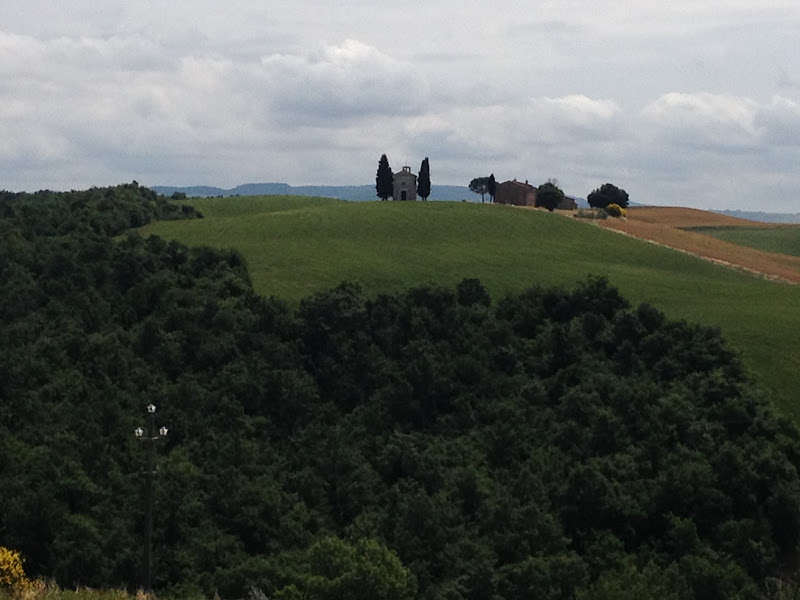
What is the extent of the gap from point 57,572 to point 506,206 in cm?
6741

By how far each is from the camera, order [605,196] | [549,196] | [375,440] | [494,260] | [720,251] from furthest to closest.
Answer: [605,196] → [549,196] → [720,251] → [494,260] → [375,440]

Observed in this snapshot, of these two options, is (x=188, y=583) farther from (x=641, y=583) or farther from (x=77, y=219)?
(x=77, y=219)

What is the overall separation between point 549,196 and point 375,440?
60467 mm

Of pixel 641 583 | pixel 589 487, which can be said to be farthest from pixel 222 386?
pixel 641 583

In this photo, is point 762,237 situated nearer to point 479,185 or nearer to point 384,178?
point 479,185

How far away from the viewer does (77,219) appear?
8300cm

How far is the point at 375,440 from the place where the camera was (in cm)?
5500

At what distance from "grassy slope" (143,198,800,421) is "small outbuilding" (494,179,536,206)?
17846 millimetres

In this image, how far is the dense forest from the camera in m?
42.9

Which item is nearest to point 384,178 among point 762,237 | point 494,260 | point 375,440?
point 494,260

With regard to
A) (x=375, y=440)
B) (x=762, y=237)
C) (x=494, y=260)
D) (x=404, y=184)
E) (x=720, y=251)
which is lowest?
(x=375, y=440)

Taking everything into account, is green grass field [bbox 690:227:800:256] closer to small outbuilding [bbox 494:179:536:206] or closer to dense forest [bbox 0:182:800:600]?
small outbuilding [bbox 494:179:536:206]

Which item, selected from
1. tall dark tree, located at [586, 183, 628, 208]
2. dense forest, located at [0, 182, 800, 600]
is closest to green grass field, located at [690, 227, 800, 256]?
tall dark tree, located at [586, 183, 628, 208]

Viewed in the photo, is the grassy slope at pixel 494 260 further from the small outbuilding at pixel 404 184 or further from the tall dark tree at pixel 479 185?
the tall dark tree at pixel 479 185
